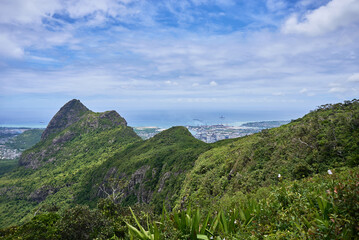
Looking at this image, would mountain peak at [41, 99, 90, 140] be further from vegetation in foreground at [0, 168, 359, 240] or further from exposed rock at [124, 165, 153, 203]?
vegetation in foreground at [0, 168, 359, 240]

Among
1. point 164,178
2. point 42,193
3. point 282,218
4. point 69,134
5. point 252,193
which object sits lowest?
point 42,193

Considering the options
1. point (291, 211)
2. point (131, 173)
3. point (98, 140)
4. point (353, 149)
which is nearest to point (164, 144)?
point (131, 173)

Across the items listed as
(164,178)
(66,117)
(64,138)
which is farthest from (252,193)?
(66,117)

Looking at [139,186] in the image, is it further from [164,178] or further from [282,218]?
[282,218]

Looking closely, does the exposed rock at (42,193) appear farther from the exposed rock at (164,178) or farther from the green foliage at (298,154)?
the green foliage at (298,154)

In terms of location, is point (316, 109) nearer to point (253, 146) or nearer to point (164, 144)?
point (253, 146)

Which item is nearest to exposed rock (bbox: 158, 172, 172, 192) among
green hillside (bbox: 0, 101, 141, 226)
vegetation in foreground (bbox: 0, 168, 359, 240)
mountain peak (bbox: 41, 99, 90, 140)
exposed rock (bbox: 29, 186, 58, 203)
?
vegetation in foreground (bbox: 0, 168, 359, 240)

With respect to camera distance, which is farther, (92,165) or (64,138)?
(64,138)

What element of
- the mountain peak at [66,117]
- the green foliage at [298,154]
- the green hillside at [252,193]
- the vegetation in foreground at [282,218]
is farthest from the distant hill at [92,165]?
the vegetation in foreground at [282,218]
